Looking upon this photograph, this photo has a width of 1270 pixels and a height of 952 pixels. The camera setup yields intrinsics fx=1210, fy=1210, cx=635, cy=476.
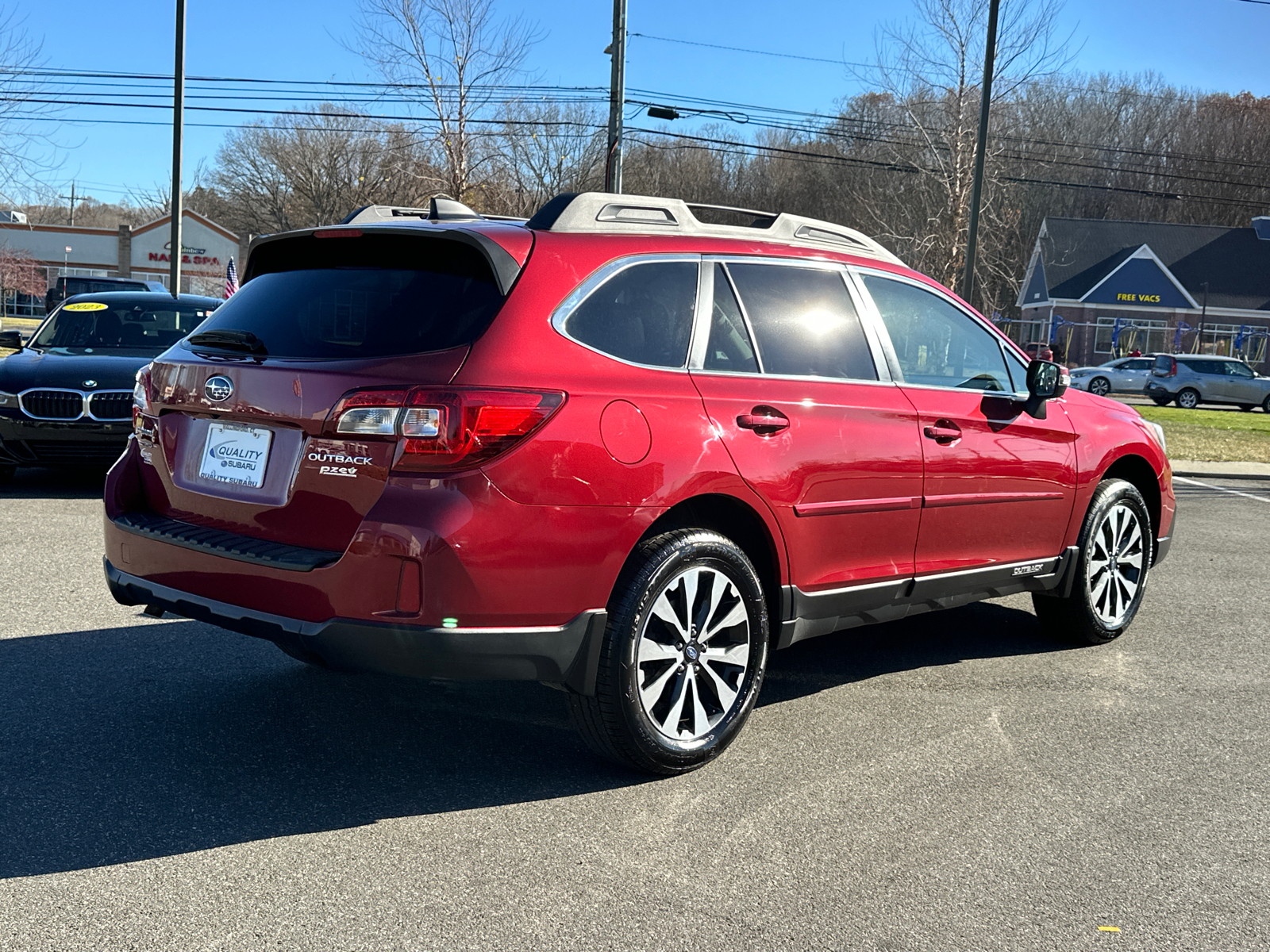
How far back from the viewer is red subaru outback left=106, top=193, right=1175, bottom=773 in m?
3.54

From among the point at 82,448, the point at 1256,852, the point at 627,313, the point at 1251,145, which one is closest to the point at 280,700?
the point at 627,313

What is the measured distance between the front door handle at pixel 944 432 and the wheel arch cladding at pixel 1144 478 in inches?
63.6

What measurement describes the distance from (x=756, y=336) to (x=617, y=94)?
18.4 meters

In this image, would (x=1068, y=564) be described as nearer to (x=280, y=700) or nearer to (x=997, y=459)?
(x=997, y=459)

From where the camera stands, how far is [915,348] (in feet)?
16.8

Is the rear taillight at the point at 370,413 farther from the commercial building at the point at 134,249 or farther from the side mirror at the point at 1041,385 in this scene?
the commercial building at the point at 134,249

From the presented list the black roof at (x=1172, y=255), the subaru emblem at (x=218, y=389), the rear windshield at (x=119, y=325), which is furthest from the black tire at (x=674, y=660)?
the black roof at (x=1172, y=255)

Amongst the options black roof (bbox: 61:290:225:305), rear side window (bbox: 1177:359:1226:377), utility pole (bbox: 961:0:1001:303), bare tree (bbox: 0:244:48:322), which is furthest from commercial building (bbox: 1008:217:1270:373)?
black roof (bbox: 61:290:225:305)

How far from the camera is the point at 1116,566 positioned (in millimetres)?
6227

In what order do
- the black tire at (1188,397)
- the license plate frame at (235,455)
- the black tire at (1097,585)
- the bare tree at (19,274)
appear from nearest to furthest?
the license plate frame at (235,455) < the black tire at (1097,585) < the black tire at (1188,397) < the bare tree at (19,274)

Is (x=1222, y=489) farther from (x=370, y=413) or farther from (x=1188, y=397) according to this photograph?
(x=1188, y=397)

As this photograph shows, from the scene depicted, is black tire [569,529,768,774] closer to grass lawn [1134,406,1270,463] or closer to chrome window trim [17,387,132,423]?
chrome window trim [17,387,132,423]

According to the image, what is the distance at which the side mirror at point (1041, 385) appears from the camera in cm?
547

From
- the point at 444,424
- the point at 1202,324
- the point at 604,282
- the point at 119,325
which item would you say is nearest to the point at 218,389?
the point at 444,424
